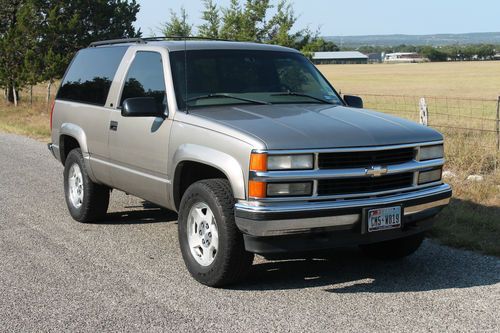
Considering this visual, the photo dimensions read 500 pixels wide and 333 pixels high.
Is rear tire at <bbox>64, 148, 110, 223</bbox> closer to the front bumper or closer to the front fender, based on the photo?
the front fender

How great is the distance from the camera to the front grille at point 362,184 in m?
4.60

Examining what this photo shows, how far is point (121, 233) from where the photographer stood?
6777mm

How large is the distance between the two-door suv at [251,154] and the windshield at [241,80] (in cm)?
1

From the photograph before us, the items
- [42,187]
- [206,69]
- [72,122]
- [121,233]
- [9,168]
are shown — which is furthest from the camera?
[9,168]

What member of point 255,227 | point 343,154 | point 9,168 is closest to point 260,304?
point 255,227

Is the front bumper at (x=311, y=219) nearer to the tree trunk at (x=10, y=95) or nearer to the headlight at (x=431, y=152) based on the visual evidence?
the headlight at (x=431, y=152)

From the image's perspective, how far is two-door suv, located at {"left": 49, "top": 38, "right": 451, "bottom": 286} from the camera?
4.52 m

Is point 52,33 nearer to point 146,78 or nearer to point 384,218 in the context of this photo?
point 146,78

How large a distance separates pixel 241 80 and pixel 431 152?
1758 mm

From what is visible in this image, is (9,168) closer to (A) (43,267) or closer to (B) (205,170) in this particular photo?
(A) (43,267)

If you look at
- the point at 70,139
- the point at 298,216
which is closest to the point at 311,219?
the point at 298,216

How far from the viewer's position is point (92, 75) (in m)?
7.09

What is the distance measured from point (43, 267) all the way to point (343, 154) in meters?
2.69

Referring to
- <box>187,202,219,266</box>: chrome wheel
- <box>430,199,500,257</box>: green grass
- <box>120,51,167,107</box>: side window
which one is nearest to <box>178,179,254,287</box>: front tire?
<box>187,202,219,266</box>: chrome wheel
